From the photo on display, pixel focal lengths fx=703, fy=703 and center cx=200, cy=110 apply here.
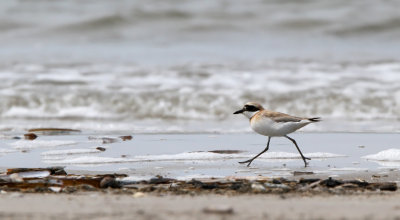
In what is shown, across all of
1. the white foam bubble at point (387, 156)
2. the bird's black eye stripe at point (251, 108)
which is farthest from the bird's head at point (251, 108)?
the white foam bubble at point (387, 156)

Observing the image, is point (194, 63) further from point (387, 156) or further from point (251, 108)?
point (387, 156)

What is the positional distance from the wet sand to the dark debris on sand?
0.17 m

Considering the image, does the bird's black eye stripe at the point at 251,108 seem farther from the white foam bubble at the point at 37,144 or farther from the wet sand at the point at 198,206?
the wet sand at the point at 198,206

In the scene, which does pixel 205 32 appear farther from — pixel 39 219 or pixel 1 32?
pixel 39 219

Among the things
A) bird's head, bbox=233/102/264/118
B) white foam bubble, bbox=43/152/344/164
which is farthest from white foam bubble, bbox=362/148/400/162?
bird's head, bbox=233/102/264/118

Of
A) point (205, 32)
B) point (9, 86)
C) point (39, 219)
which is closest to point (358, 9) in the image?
point (205, 32)

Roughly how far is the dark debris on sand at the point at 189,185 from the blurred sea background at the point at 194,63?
10.4 feet

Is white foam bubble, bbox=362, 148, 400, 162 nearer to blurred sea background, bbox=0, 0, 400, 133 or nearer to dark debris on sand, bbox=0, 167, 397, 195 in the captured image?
dark debris on sand, bbox=0, 167, 397, 195

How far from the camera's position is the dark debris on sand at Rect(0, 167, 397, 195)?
4035 millimetres

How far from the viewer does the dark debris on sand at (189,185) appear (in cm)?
404

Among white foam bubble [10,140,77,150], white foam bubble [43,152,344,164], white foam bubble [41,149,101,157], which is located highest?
white foam bubble [10,140,77,150]

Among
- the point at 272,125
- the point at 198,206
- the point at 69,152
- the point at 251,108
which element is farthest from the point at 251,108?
the point at 198,206

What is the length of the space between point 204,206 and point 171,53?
9852 mm

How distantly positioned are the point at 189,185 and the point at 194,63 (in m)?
7.60
